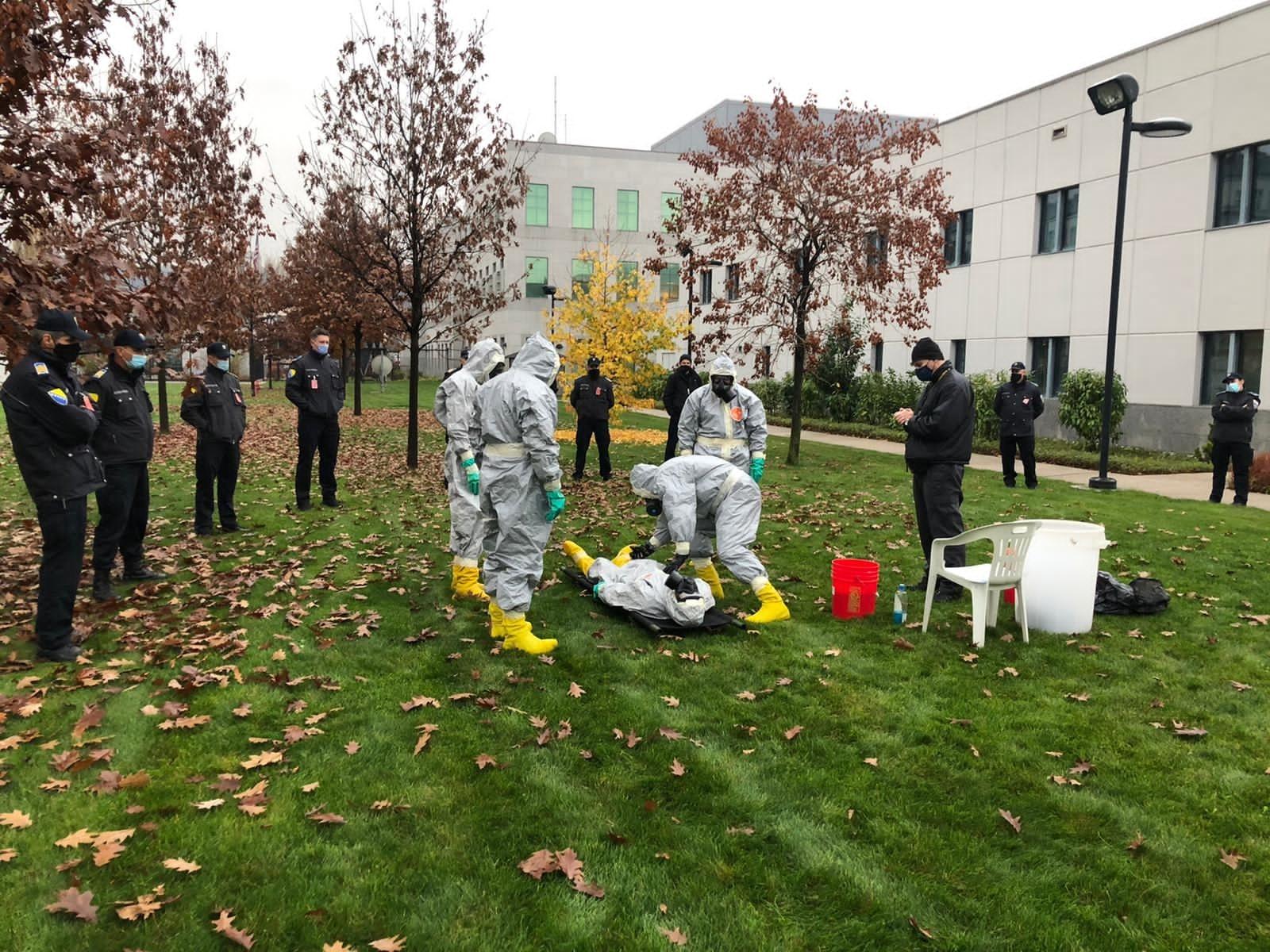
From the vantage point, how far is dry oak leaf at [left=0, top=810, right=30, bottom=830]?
143 inches

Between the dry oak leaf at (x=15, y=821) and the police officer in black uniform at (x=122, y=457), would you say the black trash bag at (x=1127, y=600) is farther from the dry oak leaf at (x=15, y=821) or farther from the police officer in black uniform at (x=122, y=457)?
the police officer in black uniform at (x=122, y=457)

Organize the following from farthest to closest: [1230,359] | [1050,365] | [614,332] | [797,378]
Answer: [614,332], [1050,365], [797,378], [1230,359]

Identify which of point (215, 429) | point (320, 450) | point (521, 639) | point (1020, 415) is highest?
point (1020, 415)

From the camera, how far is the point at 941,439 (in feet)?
22.7

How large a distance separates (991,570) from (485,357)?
4.48m

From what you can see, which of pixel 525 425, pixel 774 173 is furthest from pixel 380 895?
pixel 774 173

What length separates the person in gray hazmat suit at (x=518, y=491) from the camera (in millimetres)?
5953

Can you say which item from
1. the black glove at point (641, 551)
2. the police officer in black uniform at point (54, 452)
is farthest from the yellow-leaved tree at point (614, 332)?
the police officer in black uniform at point (54, 452)

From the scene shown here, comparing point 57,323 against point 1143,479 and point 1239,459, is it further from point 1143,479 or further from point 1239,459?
point 1143,479

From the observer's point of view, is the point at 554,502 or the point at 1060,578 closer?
the point at 554,502

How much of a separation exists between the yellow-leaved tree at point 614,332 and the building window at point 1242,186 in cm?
1297

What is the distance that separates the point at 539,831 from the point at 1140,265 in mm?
20156

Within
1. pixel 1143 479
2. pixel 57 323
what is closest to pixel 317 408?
pixel 57 323

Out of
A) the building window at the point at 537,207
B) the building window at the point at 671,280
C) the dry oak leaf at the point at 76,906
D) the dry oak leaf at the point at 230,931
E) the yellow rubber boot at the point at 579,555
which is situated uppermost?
the building window at the point at 537,207
